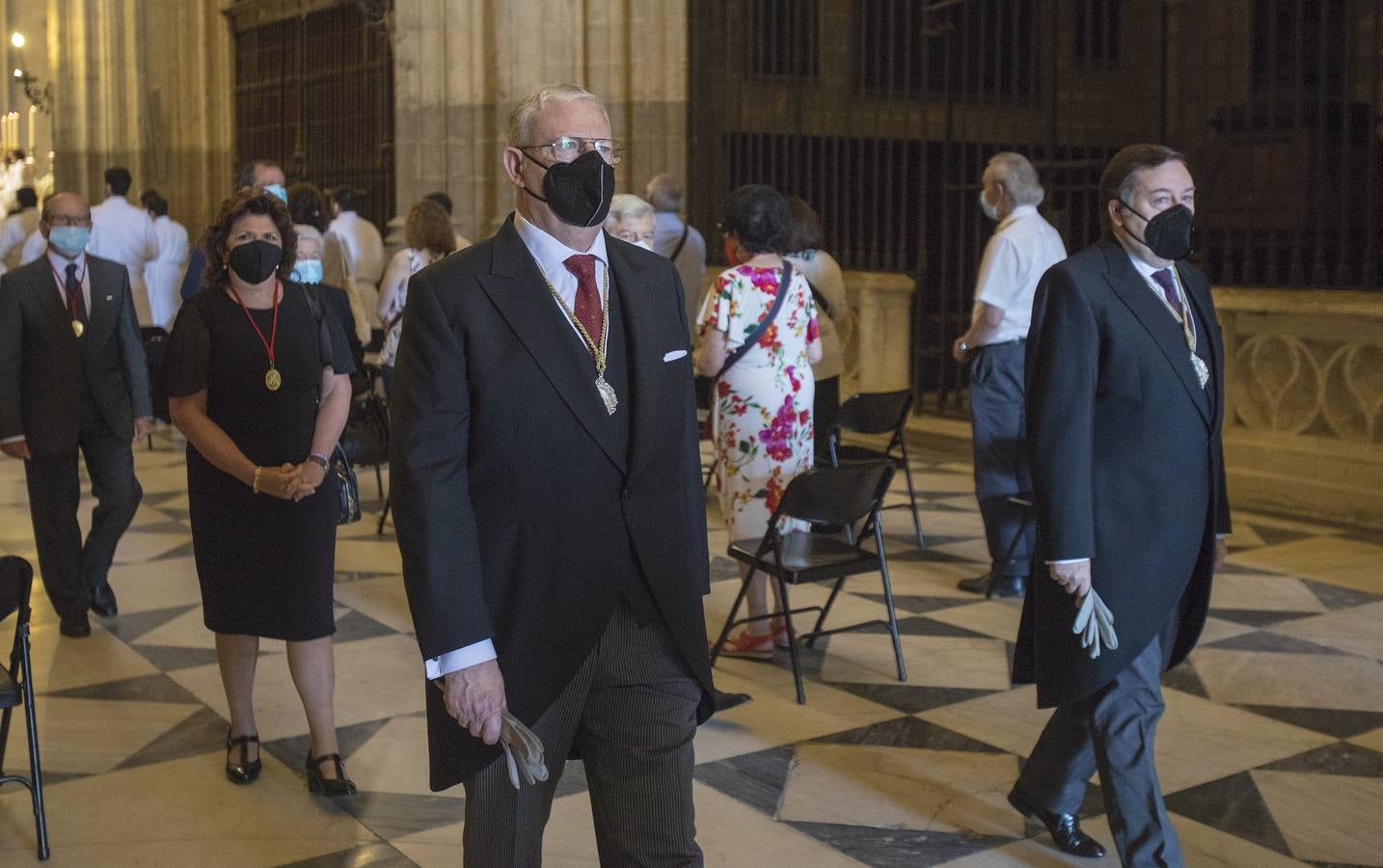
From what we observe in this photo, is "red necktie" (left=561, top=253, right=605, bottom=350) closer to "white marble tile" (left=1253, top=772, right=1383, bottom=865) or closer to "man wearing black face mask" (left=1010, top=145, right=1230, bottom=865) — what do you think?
"man wearing black face mask" (left=1010, top=145, right=1230, bottom=865)

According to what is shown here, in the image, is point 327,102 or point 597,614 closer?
point 597,614

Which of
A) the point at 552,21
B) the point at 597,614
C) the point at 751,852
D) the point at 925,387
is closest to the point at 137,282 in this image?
the point at 552,21

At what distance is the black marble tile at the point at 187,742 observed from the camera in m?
4.60

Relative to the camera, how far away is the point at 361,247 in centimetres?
1048

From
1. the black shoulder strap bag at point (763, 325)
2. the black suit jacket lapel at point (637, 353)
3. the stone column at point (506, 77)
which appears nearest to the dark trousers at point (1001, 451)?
the black shoulder strap bag at point (763, 325)

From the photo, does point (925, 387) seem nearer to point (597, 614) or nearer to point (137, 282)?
point (137, 282)

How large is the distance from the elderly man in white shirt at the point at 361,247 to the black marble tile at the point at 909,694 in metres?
5.97

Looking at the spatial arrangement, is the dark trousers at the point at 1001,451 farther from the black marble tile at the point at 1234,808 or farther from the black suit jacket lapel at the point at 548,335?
the black suit jacket lapel at the point at 548,335

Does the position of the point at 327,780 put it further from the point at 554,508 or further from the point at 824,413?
the point at 824,413

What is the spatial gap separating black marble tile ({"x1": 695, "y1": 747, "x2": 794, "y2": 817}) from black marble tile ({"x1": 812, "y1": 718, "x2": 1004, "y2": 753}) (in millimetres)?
217

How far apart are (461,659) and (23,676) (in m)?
1.91

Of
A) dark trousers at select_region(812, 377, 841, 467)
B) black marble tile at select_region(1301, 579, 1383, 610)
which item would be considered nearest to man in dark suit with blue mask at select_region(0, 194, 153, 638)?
dark trousers at select_region(812, 377, 841, 467)

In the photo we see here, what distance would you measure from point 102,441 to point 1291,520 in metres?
5.75

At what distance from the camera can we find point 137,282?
41.5 feet
